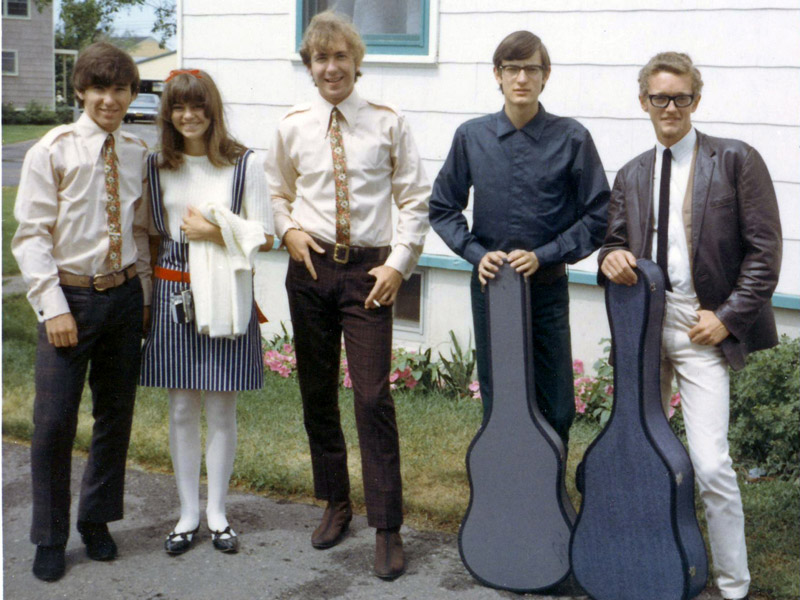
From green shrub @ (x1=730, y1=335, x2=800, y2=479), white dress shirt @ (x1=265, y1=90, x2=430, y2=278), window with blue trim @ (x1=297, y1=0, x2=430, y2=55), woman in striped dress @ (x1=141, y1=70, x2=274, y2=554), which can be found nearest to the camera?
woman in striped dress @ (x1=141, y1=70, x2=274, y2=554)

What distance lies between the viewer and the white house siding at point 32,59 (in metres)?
4.46

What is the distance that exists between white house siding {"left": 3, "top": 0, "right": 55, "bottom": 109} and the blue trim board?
251 centimetres

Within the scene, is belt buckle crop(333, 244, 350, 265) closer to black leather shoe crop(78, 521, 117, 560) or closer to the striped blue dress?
the striped blue dress

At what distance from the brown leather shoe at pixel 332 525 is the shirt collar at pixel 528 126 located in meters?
1.66

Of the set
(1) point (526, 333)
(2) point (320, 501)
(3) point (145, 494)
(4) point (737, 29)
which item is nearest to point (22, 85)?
(3) point (145, 494)

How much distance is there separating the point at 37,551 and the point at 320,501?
4.32 feet

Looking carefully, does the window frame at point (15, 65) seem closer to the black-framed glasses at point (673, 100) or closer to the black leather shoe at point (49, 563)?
the black leather shoe at point (49, 563)

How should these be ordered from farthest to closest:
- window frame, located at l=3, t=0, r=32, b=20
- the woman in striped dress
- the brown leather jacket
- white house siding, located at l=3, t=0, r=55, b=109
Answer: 1. window frame, located at l=3, t=0, r=32, b=20
2. white house siding, located at l=3, t=0, r=55, b=109
3. the woman in striped dress
4. the brown leather jacket

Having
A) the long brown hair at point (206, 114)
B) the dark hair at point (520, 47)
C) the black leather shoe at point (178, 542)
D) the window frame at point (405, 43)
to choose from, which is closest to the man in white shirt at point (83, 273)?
the long brown hair at point (206, 114)

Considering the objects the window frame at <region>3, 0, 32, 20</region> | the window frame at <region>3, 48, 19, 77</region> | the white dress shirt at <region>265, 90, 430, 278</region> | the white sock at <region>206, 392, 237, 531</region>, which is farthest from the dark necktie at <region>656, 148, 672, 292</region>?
the window frame at <region>3, 0, 32, 20</region>

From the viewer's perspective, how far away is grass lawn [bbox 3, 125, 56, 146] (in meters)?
4.07

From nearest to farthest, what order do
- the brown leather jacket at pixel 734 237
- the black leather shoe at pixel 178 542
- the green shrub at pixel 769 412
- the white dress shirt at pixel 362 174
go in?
the brown leather jacket at pixel 734 237, the white dress shirt at pixel 362 174, the black leather shoe at pixel 178 542, the green shrub at pixel 769 412

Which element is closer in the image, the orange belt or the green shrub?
the orange belt

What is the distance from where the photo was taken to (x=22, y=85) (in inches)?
180
